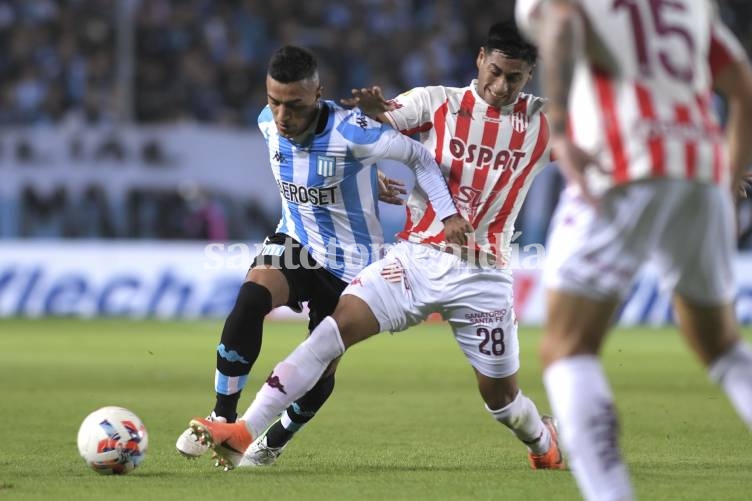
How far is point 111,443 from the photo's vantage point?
20.1ft

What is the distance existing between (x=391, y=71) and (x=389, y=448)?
1552 cm

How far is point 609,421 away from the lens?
414 centimetres

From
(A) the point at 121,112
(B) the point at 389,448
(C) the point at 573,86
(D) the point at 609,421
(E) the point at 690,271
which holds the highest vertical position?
(C) the point at 573,86

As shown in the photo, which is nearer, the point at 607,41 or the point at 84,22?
the point at 607,41

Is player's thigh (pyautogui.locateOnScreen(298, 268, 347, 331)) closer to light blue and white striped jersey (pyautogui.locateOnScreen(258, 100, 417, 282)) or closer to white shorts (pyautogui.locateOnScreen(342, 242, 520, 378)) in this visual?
light blue and white striped jersey (pyautogui.locateOnScreen(258, 100, 417, 282))

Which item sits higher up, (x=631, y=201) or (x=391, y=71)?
(x=631, y=201)

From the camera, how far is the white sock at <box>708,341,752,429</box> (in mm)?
4441

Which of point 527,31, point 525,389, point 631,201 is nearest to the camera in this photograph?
point 631,201

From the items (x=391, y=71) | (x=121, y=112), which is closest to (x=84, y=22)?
(x=121, y=112)

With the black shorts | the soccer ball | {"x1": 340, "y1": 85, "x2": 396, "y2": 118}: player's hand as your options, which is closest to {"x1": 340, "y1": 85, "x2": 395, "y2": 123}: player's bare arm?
{"x1": 340, "y1": 85, "x2": 396, "y2": 118}: player's hand

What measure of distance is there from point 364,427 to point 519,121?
8.02 ft

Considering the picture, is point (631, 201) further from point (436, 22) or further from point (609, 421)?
point (436, 22)

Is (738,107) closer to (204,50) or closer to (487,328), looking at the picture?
(487,328)

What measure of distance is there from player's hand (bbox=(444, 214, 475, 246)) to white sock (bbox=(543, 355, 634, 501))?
2317 mm
